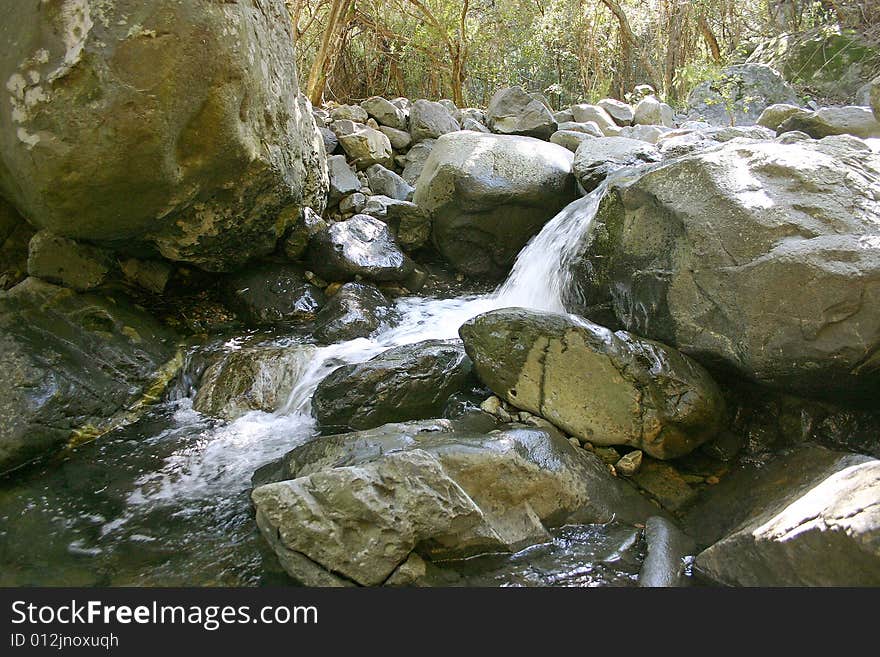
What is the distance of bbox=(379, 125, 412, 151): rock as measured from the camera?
27.3 feet

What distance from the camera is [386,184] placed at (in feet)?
23.1

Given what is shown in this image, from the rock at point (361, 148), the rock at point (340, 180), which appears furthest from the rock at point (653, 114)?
the rock at point (340, 180)

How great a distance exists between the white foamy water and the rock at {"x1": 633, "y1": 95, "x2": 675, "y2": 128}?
5.64m

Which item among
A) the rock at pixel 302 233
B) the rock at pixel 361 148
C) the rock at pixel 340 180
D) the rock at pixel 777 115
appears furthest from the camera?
the rock at pixel 361 148

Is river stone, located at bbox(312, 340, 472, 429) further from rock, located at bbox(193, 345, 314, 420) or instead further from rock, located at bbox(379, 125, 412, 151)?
rock, located at bbox(379, 125, 412, 151)

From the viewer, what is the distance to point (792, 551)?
7.04 ft

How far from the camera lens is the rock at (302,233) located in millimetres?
5238

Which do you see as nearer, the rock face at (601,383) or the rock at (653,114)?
the rock face at (601,383)

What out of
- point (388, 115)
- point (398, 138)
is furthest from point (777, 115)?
point (388, 115)

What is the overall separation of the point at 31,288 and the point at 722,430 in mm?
4400

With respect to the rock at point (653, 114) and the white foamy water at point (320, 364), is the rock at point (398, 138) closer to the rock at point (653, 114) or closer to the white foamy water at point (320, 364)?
the white foamy water at point (320, 364)

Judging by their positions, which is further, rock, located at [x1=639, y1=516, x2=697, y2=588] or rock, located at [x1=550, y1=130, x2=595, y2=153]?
rock, located at [x1=550, y1=130, x2=595, y2=153]

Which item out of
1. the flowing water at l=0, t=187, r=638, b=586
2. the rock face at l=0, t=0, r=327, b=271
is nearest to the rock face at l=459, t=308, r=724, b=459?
the flowing water at l=0, t=187, r=638, b=586

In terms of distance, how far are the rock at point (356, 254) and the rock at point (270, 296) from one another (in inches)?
9.7
